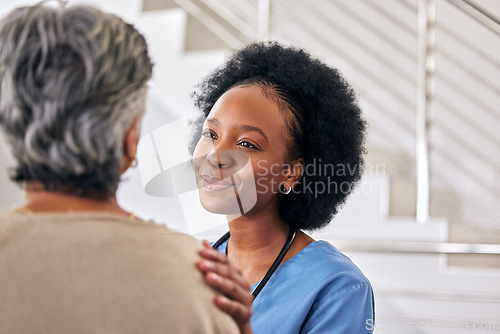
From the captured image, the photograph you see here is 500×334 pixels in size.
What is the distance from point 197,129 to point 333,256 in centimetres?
34

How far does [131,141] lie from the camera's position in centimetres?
51

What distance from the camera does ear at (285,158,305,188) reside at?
101 cm

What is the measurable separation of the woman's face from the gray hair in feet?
1.19

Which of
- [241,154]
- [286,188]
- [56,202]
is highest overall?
[56,202]

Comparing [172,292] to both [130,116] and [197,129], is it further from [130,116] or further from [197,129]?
[197,129]

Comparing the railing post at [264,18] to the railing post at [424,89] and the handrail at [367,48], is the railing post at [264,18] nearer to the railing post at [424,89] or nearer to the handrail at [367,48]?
the handrail at [367,48]

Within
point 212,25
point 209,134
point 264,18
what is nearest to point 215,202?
point 209,134

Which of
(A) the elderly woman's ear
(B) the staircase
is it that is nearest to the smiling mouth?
(A) the elderly woman's ear

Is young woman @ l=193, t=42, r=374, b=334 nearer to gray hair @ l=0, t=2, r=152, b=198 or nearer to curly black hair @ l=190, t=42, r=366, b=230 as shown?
curly black hair @ l=190, t=42, r=366, b=230

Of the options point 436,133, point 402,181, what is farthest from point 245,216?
point 436,133

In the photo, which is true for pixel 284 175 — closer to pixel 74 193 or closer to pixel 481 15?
pixel 74 193

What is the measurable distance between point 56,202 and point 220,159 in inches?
15.3

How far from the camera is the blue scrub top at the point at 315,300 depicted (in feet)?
2.89

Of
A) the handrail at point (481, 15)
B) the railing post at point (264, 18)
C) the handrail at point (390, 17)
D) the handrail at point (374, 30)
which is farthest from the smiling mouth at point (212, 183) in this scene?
the handrail at point (374, 30)
